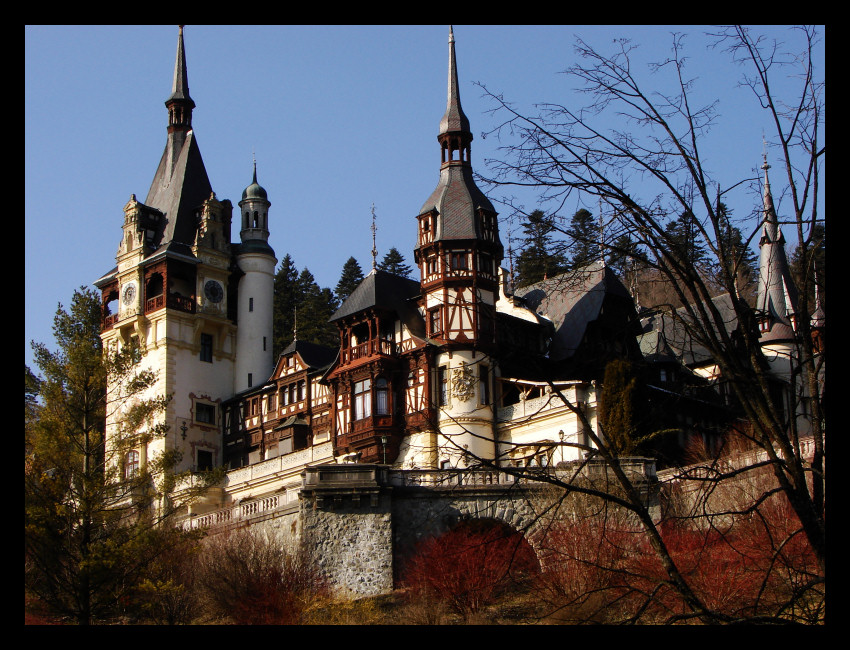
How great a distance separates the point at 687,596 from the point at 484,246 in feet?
136

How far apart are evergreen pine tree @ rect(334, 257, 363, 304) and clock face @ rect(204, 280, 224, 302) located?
27.6 meters

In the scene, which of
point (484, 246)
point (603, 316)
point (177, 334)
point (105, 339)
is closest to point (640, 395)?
point (603, 316)

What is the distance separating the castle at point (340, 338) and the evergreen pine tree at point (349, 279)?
2435 centimetres

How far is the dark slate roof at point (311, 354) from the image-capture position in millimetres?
57438

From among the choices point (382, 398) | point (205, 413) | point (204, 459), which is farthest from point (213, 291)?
point (382, 398)

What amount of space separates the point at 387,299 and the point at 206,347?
15389 mm

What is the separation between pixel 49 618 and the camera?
85.1 feet

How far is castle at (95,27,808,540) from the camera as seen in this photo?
1876 inches

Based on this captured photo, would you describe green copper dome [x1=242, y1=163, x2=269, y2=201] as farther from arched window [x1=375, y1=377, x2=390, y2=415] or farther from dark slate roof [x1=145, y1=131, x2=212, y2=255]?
arched window [x1=375, y1=377, x2=390, y2=415]

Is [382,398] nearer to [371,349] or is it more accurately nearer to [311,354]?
[371,349]

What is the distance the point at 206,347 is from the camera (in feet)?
203

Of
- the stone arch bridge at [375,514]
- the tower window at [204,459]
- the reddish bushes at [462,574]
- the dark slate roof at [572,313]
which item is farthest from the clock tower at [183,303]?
the reddish bushes at [462,574]

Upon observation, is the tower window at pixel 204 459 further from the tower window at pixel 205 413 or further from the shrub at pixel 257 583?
the shrub at pixel 257 583

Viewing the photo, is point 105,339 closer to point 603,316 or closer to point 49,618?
point 603,316
